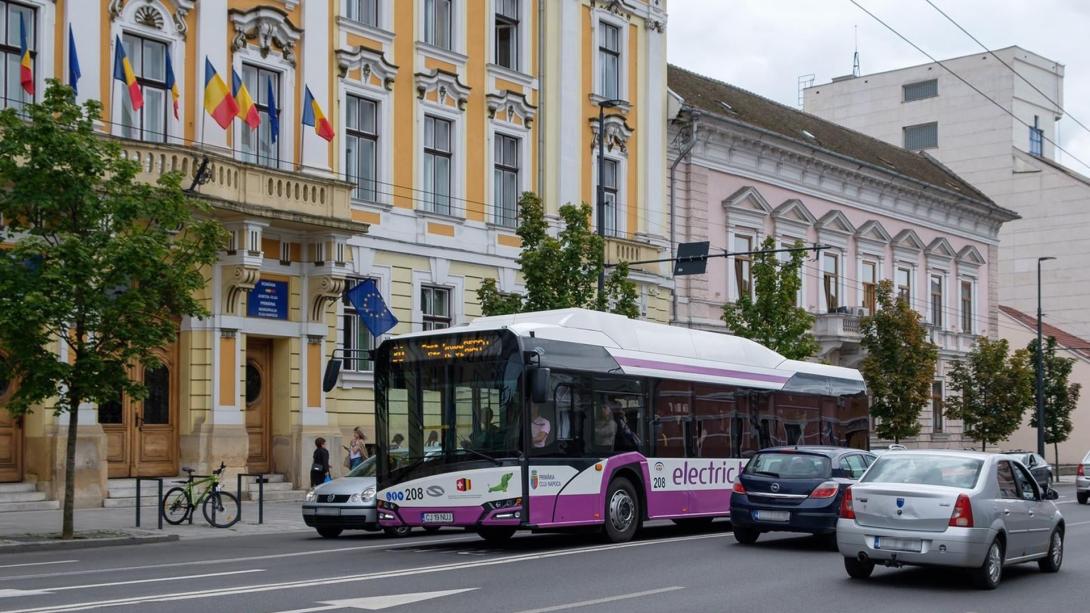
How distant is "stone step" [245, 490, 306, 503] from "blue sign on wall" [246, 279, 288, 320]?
3.62 m

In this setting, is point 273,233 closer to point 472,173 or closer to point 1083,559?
point 472,173

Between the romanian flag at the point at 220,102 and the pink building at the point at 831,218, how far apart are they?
1799 cm

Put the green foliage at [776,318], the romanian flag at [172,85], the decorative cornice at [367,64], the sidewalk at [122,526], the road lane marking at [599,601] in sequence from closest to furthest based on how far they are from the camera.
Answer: the road lane marking at [599,601]
the sidewalk at [122,526]
the romanian flag at [172,85]
the decorative cornice at [367,64]
the green foliage at [776,318]

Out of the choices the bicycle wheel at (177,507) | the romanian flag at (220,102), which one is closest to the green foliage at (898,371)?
the romanian flag at (220,102)

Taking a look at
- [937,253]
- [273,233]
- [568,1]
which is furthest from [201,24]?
[937,253]

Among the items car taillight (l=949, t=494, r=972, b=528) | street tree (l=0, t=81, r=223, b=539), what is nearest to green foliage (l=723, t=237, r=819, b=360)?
street tree (l=0, t=81, r=223, b=539)

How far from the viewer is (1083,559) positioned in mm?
19172

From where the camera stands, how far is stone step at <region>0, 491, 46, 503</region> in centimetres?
2525

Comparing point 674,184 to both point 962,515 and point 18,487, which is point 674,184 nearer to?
point 18,487

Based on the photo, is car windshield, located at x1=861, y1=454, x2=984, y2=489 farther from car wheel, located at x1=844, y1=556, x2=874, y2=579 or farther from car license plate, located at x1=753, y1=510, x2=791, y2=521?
car license plate, located at x1=753, y1=510, x2=791, y2=521

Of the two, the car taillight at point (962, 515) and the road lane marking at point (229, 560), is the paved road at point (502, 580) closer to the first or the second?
the road lane marking at point (229, 560)

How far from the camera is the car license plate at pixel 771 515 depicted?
20.1m

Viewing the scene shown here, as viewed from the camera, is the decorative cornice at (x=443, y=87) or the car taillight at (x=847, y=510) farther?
the decorative cornice at (x=443, y=87)

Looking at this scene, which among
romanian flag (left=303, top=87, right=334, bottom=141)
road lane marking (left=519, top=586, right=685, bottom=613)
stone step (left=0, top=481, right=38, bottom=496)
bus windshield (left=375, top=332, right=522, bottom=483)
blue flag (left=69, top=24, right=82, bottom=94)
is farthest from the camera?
romanian flag (left=303, top=87, right=334, bottom=141)
